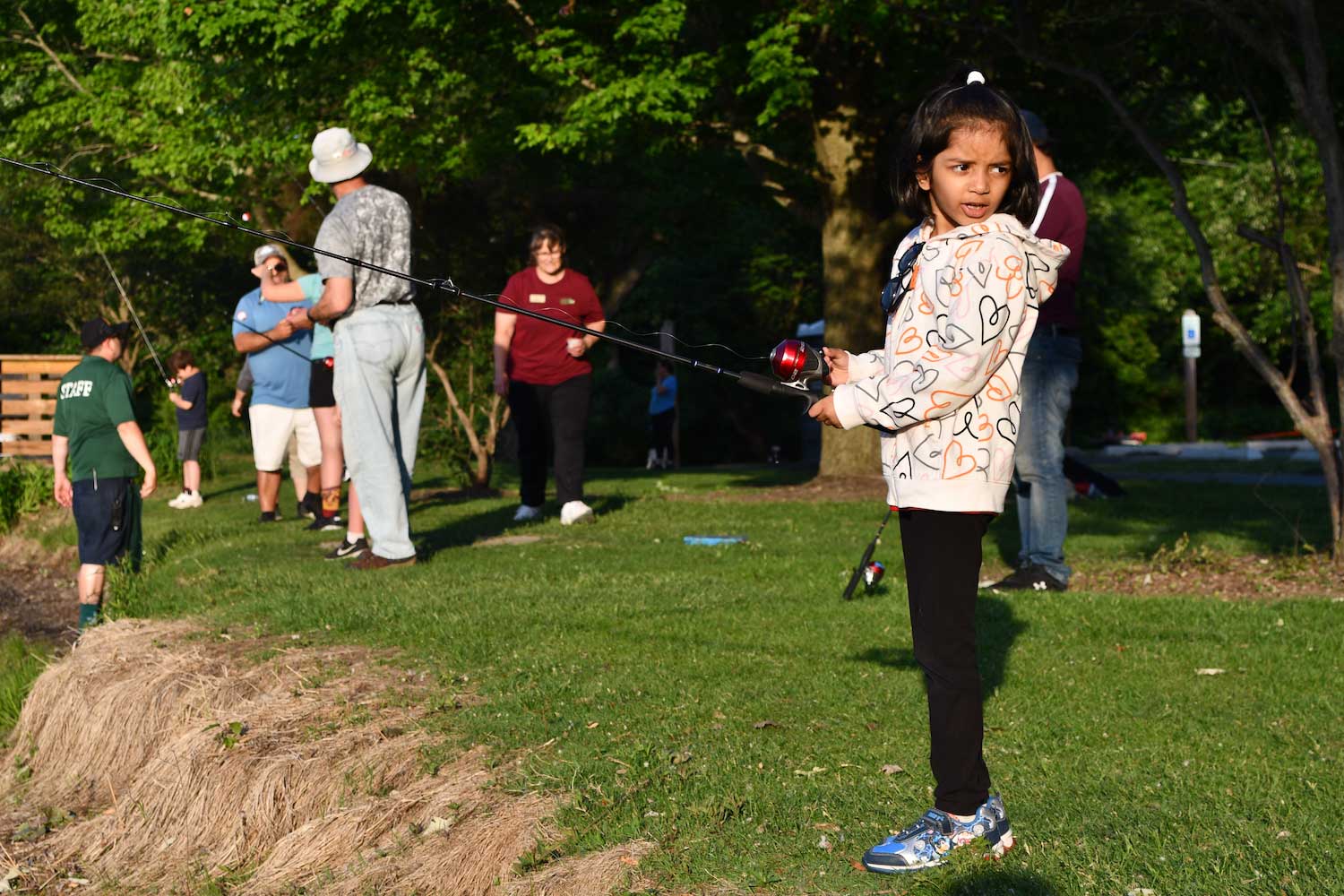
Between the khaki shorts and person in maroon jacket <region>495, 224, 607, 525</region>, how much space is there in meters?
2.00

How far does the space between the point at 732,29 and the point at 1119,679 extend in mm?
11664

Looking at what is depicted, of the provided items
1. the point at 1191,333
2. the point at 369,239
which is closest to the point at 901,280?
the point at 369,239

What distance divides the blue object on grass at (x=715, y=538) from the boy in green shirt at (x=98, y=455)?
3495 millimetres

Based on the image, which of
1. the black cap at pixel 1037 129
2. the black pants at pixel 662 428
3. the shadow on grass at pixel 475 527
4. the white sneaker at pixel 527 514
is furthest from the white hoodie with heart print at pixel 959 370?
the black pants at pixel 662 428

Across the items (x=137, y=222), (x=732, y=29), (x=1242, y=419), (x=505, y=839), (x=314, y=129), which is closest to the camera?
(x=505, y=839)

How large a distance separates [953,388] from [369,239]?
5.41 metres

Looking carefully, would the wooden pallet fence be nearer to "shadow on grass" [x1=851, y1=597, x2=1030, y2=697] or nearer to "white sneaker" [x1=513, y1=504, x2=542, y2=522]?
"white sneaker" [x1=513, y1=504, x2=542, y2=522]

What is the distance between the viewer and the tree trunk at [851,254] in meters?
16.9

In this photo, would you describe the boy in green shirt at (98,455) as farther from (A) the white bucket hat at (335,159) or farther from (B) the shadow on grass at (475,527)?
(B) the shadow on grass at (475,527)

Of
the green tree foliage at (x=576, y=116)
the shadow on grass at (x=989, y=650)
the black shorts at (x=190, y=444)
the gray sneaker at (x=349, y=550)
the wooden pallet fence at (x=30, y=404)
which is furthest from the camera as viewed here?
the wooden pallet fence at (x=30, y=404)

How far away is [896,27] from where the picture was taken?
1477 cm

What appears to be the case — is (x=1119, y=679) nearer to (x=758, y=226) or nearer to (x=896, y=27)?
(x=896, y=27)

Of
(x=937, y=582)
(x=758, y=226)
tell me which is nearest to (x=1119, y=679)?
(x=937, y=582)

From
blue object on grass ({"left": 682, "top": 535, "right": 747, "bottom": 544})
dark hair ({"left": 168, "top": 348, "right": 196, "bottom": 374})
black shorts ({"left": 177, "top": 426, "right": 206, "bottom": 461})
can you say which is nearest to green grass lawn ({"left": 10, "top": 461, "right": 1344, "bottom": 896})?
blue object on grass ({"left": 682, "top": 535, "right": 747, "bottom": 544})
